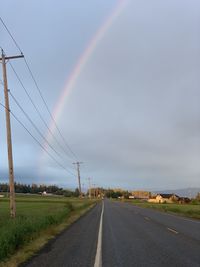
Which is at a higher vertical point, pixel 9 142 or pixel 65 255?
pixel 9 142

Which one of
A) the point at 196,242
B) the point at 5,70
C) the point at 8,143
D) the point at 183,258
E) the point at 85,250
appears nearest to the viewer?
the point at 183,258

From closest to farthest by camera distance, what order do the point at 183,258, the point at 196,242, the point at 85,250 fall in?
the point at 183,258 → the point at 85,250 → the point at 196,242

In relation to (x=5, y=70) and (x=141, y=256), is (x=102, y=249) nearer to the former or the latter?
(x=141, y=256)

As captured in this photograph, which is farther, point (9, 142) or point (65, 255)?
point (9, 142)

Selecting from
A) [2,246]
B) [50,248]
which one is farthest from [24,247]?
[2,246]

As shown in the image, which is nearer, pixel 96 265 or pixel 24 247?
pixel 96 265

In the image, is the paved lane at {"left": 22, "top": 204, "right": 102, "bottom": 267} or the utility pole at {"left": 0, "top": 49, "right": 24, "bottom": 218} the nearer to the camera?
the paved lane at {"left": 22, "top": 204, "right": 102, "bottom": 267}

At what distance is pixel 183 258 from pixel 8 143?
17152 mm

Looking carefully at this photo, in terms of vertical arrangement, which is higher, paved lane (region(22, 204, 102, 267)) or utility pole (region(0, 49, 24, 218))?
utility pole (region(0, 49, 24, 218))

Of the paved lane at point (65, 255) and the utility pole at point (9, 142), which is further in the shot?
the utility pole at point (9, 142)

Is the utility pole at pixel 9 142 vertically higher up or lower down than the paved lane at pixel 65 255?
higher up

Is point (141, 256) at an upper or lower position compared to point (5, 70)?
lower

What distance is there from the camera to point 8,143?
26.7 metres

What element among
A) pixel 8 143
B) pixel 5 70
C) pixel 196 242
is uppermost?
pixel 5 70
